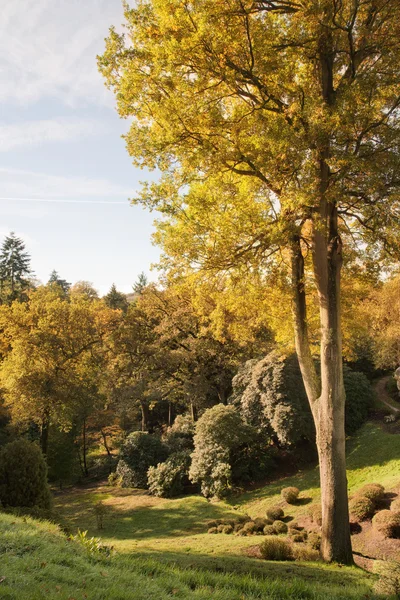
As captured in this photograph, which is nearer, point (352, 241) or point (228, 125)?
point (228, 125)

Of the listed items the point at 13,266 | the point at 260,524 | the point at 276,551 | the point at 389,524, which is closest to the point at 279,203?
the point at 276,551

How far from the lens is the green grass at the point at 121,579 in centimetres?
427

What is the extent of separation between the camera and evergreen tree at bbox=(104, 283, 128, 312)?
55.3m

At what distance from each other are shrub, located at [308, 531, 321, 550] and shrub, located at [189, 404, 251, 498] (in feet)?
25.6

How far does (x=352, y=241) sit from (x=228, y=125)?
166 inches

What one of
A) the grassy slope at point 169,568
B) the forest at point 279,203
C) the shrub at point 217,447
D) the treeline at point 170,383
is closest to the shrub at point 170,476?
the treeline at point 170,383

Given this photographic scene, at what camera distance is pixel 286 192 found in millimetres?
7633

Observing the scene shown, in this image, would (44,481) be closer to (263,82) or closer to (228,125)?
(228,125)

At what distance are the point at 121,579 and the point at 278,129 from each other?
752 cm

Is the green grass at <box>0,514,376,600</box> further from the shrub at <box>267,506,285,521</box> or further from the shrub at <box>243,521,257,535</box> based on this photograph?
the shrub at <box>267,506,285,521</box>

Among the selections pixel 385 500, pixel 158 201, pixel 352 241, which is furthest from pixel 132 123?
pixel 385 500

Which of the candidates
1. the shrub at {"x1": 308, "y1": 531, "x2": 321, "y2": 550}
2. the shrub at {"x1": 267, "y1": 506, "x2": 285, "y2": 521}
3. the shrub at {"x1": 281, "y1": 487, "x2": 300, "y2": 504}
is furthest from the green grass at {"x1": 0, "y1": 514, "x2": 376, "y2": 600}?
the shrub at {"x1": 281, "y1": 487, "x2": 300, "y2": 504}

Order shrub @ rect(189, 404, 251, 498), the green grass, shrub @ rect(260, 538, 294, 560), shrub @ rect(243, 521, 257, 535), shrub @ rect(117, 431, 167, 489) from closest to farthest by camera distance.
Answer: the green grass < shrub @ rect(260, 538, 294, 560) < shrub @ rect(243, 521, 257, 535) < shrub @ rect(189, 404, 251, 498) < shrub @ rect(117, 431, 167, 489)

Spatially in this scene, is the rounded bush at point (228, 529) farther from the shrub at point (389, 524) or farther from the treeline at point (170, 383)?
the shrub at point (389, 524)
